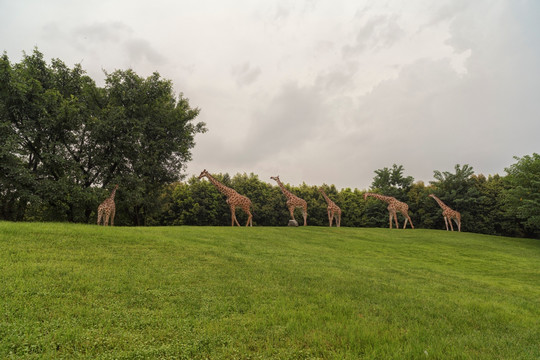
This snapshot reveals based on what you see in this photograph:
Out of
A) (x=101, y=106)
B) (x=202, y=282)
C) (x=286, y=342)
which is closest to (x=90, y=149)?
(x=101, y=106)

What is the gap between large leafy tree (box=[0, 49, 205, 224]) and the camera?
16000 millimetres

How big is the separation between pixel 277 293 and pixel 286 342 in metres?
2.15

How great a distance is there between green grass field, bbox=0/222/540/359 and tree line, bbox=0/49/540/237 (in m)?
9.44

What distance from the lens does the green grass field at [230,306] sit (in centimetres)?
367

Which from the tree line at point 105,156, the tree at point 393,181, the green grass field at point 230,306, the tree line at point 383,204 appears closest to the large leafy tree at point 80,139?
the tree line at point 105,156

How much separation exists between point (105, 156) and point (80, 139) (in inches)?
89.1

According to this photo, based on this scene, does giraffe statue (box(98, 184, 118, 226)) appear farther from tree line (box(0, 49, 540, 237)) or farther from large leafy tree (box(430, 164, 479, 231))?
large leafy tree (box(430, 164, 479, 231))

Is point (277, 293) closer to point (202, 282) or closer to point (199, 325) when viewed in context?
point (202, 282)

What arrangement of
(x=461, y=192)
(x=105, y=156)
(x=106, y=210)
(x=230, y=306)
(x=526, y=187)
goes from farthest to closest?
(x=461, y=192), (x=526, y=187), (x=105, y=156), (x=106, y=210), (x=230, y=306)

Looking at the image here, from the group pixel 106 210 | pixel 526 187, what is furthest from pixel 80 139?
pixel 526 187

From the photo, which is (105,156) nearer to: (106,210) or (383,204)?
(106,210)

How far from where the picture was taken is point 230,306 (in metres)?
5.11

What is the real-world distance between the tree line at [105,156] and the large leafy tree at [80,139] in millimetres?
64

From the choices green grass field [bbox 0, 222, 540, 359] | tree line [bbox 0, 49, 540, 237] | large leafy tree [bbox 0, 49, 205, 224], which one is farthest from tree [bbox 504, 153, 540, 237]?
large leafy tree [bbox 0, 49, 205, 224]
